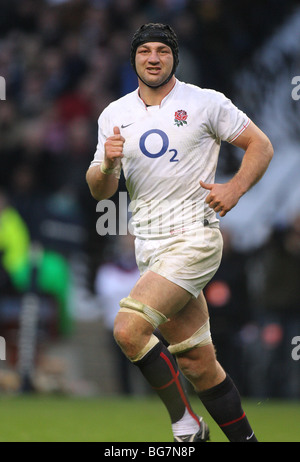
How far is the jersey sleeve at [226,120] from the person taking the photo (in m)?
Answer: 5.24

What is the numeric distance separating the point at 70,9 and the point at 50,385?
6.66 m

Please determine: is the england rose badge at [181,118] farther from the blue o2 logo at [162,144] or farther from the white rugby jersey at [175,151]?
the blue o2 logo at [162,144]

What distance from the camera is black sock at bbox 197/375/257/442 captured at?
5262 millimetres

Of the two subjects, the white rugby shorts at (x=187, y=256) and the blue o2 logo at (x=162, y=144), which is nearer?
the white rugby shorts at (x=187, y=256)

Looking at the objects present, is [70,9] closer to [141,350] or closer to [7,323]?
[7,323]

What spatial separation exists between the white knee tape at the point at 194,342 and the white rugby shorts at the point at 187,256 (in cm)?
23

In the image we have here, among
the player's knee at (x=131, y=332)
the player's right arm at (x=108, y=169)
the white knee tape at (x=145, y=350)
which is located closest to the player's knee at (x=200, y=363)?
the white knee tape at (x=145, y=350)

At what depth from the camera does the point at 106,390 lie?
1202 cm

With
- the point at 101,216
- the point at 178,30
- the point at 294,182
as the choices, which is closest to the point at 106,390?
the point at 101,216

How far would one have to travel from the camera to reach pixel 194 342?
523 cm

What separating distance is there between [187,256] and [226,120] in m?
0.80
